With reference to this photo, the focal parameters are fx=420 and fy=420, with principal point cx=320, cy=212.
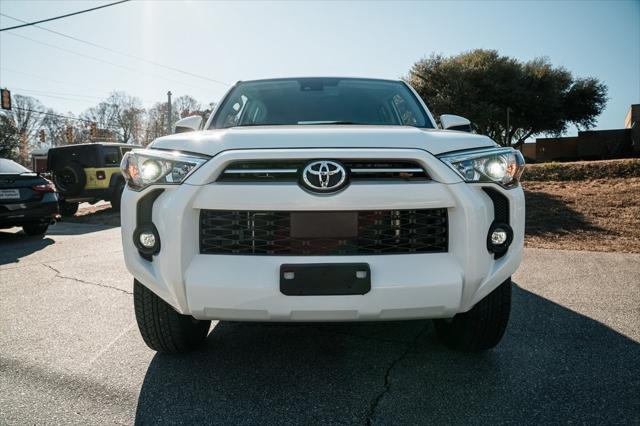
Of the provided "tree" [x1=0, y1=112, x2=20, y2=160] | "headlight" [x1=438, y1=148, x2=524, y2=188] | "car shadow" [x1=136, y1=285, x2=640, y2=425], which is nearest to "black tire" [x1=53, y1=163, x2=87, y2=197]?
"car shadow" [x1=136, y1=285, x2=640, y2=425]

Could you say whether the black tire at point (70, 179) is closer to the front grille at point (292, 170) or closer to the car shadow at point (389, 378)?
the car shadow at point (389, 378)

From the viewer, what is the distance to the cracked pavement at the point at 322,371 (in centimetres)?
179

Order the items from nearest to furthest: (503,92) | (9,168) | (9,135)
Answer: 1. (9,168)
2. (503,92)
3. (9,135)

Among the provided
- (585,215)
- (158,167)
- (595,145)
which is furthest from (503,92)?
(158,167)

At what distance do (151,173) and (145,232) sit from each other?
0.26 meters

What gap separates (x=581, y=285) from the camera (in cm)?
374

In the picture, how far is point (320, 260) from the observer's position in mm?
1764

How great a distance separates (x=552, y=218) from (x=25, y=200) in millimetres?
8678

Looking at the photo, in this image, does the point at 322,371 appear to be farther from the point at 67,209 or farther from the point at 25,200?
the point at 67,209

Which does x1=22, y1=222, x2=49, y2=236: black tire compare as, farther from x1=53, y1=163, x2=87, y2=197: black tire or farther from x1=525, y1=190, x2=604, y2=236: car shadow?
x1=525, y1=190, x2=604, y2=236: car shadow

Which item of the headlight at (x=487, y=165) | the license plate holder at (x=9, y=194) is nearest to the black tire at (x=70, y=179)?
the license plate holder at (x=9, y=194)

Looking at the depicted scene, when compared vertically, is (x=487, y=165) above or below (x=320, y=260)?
above

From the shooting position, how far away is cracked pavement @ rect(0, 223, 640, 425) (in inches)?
70.6

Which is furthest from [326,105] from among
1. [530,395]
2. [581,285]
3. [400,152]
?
[581,285]
